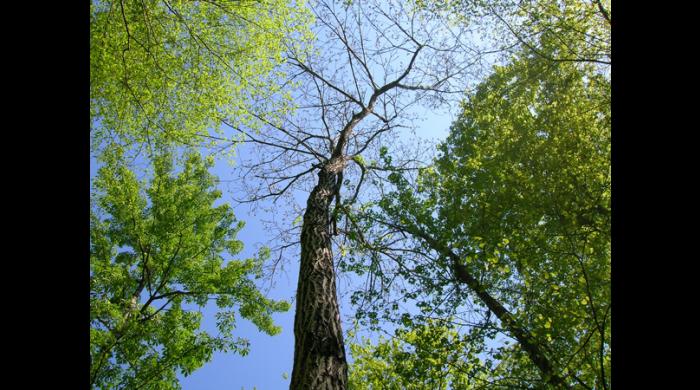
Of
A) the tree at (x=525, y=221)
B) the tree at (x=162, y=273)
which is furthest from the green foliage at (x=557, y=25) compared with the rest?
the tree at (x=162, y=273)

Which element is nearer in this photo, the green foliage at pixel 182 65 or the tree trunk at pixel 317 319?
the tree trunk at pixel 317 319

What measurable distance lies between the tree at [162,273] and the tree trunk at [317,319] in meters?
4.62

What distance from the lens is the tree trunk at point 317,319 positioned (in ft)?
14.8

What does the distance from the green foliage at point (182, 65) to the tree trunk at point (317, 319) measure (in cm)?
291

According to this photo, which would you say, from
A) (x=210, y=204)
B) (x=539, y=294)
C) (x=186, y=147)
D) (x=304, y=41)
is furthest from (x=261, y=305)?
(x=539, y=294)

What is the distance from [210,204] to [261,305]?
3182 mm

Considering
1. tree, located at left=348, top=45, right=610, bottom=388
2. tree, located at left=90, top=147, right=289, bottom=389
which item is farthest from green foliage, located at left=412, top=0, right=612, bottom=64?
tree, located at left=90, top=147, right=289, bottom=389

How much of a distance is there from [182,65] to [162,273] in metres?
5.30

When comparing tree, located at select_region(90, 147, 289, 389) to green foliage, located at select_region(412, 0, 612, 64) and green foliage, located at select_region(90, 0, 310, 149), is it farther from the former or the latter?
green foliage, located at select_region(412, 0, 612, 64)

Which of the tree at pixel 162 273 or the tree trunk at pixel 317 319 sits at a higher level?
the tree at pixel 162 273

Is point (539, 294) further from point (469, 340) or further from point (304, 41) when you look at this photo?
point (304, 41)

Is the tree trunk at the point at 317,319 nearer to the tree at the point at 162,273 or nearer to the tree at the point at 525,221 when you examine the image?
the tree at the point at 525,221
